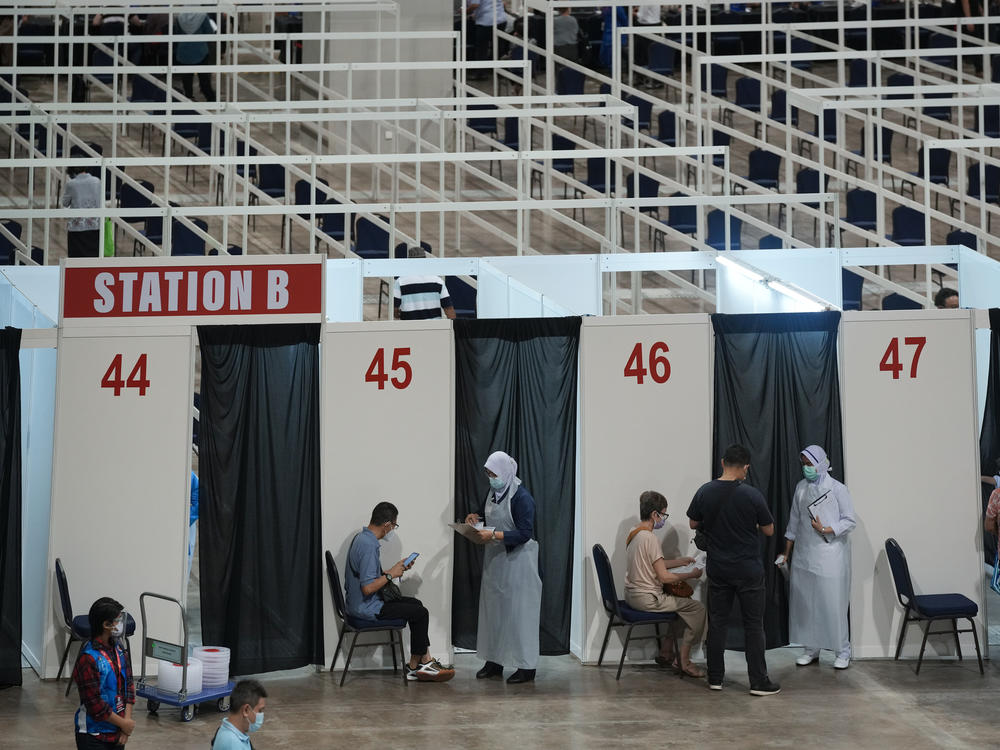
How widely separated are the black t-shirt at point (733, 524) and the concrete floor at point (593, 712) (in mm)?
742

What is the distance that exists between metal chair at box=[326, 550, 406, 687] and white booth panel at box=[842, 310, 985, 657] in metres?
2.84

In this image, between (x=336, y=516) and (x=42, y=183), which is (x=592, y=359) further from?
(x=42, y=183)

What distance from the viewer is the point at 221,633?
8.35 meters

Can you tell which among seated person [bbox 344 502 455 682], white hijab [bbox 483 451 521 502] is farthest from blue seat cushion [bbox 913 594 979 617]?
seated person [bbox 344 502 455 682]

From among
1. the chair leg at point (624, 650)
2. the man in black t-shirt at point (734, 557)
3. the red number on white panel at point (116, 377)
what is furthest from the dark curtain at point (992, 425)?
the red number on white panel at point (116, 377)

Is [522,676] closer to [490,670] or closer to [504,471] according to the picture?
[490,670]

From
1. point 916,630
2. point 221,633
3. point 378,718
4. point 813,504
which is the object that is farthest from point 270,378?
point 916,630

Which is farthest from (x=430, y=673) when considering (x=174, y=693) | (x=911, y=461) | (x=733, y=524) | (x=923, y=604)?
(x=911, y=461)

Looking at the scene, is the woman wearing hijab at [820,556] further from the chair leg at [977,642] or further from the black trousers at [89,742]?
the black trousers at [89,742]

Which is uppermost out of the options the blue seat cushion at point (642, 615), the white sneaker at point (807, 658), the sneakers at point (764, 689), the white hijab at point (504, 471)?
the white hijab at point (504, 471)

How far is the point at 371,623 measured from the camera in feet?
26.8

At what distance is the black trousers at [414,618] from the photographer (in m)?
8.26

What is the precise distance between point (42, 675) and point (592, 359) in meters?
3.89

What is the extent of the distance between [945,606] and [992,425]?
1.22 metres
